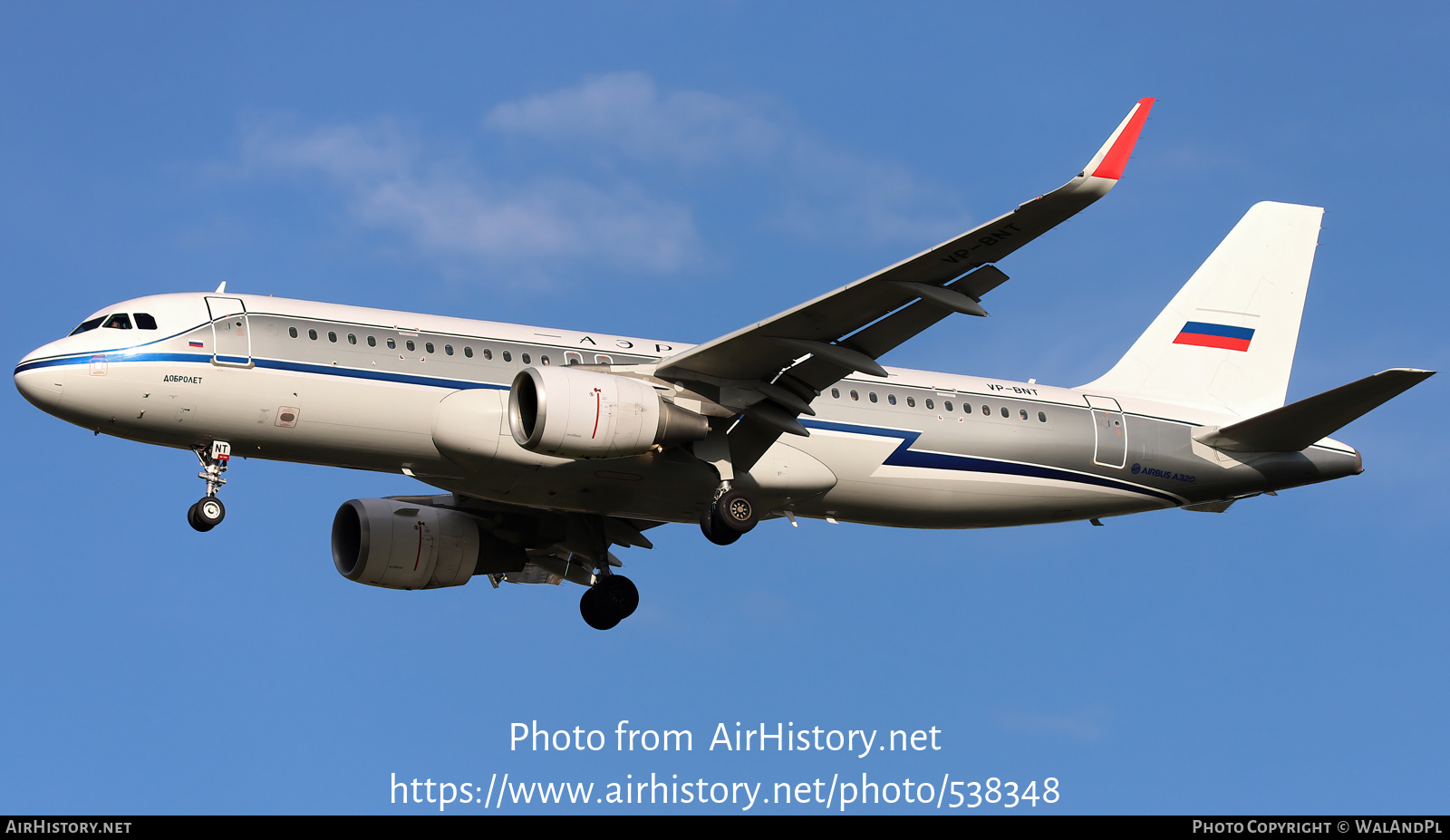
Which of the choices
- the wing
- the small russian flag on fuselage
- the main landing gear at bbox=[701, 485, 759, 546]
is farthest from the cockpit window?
the small russian flag on fuselage

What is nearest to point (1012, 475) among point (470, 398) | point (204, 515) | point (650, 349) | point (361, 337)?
point (650, 349)

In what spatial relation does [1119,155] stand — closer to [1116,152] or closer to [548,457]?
[1116,152]

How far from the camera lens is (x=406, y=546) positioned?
30.7m

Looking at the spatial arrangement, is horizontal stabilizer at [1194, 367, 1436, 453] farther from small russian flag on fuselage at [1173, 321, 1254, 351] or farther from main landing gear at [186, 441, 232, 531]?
main landing gear at [186, 441, 232, 531]

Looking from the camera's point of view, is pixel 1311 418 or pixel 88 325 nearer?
pixel 88 325

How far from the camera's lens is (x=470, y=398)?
83.7 feet

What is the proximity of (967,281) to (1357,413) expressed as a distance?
9713 millimetres

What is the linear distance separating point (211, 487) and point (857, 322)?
35.6ft

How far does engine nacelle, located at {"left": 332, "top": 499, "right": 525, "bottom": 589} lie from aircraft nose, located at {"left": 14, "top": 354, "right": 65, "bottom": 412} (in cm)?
758

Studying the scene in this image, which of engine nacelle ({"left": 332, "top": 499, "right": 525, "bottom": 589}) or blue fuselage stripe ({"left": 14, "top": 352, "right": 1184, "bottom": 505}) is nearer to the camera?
blue fuselage stripe ({"left": 14, "top": 352, "right": 1184, "bottom": 505})

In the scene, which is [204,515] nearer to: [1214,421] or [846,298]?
[846,298]

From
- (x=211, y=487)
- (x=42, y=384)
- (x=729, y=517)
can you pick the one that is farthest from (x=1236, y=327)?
(x=42, y=384)

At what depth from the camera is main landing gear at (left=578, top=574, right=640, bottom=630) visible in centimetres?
3231

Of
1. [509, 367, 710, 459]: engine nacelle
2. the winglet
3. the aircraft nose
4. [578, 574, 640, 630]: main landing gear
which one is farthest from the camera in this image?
[578, 574, 640, 630]: main landing gear
